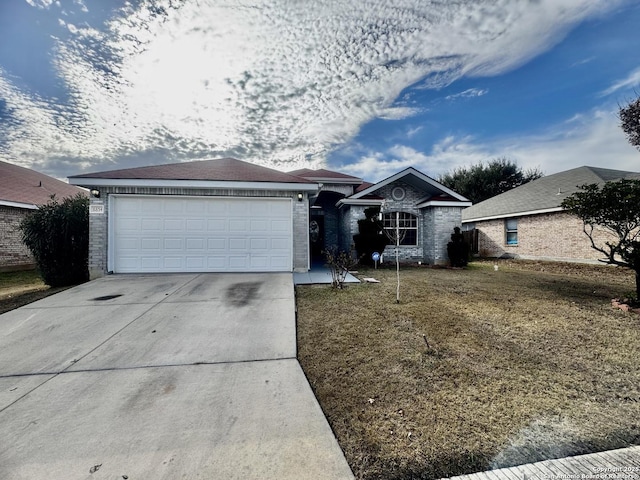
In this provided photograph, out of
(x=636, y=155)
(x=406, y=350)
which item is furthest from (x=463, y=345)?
(x=636, y=155)

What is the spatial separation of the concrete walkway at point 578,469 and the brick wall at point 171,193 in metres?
7.60

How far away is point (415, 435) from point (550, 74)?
46.4ft

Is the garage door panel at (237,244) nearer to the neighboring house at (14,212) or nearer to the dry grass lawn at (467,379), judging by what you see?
the dry grass lawn at (467,379)

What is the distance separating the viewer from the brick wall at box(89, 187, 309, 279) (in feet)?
27.1

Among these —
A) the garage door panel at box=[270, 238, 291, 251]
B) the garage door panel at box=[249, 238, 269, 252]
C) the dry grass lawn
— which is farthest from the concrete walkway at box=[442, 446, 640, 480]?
the garage door panel at box=[249, 238, 269, 252]

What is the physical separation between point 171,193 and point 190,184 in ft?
2.40

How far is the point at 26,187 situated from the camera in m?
13.9

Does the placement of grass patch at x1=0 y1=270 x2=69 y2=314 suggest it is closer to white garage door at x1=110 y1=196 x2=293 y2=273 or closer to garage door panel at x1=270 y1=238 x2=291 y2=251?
white garage door at x1=110 y1=196 x2=293 y2=273

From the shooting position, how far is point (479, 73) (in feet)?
34.1

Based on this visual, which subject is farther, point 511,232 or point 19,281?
point 511,232

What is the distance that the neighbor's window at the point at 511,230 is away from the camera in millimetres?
15797

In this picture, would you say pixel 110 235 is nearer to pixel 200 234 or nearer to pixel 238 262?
pixel 200 234

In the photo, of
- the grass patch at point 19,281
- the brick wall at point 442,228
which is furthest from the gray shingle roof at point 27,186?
the brick wall at point 442,228

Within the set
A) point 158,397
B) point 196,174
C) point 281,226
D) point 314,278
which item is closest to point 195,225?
point 196,174
